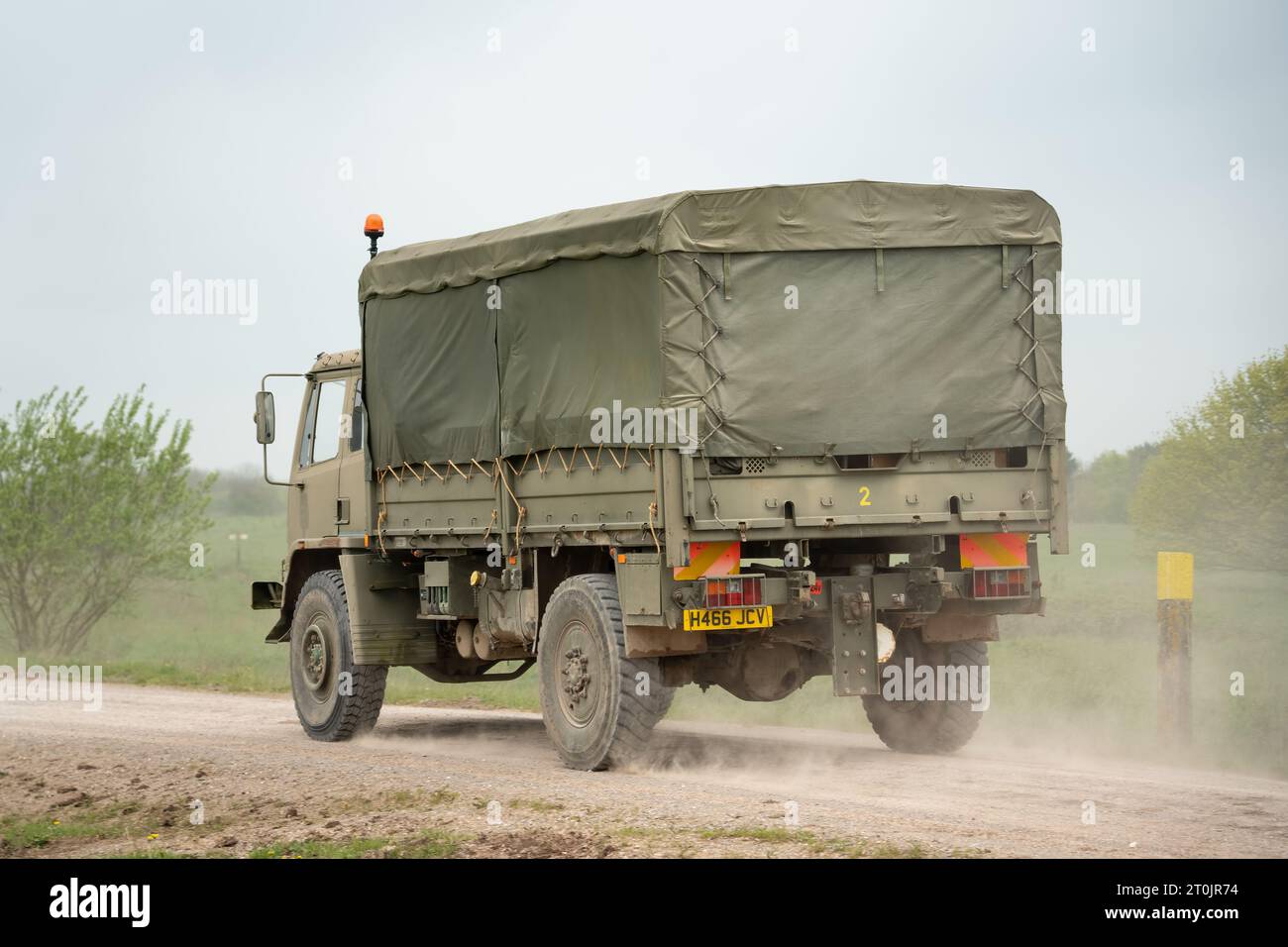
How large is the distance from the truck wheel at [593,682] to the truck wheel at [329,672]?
280 cm

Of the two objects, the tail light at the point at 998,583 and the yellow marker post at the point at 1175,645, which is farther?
the yellow marker post at the point at 1175,645

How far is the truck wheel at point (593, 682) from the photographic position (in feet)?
36.3

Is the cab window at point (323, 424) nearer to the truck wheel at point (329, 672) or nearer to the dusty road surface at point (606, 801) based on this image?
the truck wheel at point (329, 672)

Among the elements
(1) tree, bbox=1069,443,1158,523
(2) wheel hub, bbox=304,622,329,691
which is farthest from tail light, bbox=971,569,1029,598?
(1) tree, bbox=1069,443,1158,523

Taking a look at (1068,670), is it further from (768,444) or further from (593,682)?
(768,444)

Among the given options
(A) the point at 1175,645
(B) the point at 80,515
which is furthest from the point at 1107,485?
(A) the point at 1175,645

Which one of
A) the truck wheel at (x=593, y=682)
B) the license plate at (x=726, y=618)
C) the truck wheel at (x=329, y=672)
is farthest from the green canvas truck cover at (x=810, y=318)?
the truck wheel at (x=329, y=672)

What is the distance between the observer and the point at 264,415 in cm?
1472

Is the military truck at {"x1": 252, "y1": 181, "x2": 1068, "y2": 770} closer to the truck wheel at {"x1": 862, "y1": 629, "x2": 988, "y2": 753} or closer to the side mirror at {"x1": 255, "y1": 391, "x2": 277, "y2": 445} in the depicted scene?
the truck wheel at {"x1": 862, "y1": 629, "x2": 988, "y2": 753}

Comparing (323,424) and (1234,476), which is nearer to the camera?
(323,424)

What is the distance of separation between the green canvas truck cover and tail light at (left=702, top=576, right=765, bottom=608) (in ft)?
2.80

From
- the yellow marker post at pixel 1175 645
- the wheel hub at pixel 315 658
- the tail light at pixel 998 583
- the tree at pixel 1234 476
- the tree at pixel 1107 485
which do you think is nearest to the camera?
the tail light at pixel 998 583

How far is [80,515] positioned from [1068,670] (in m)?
18.3
